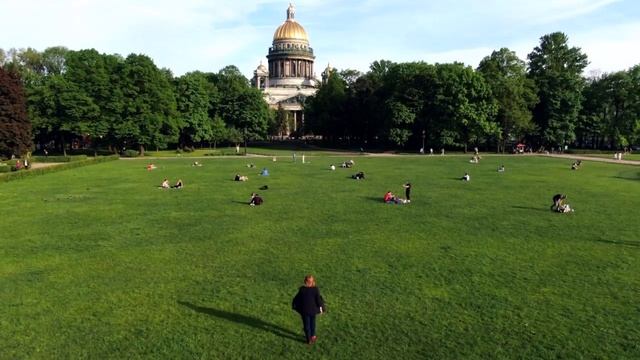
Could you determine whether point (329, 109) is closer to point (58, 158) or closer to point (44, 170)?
point (58, 158)

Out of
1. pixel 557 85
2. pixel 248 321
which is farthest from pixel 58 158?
pixel 557 85

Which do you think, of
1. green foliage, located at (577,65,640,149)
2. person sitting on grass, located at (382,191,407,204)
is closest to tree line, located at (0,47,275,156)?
person sitting on grass, located at (382,191,407,204)

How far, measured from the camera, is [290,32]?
178625 mm

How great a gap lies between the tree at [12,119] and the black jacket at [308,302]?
2525 inches

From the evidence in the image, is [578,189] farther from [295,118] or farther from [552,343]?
[295,118]

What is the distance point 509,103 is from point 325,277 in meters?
78.4

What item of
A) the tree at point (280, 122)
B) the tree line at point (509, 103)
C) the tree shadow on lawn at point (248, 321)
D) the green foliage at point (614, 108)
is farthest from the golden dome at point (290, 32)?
the tree shadow on lawn at point (248, 321)

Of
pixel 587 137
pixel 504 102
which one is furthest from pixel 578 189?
pixel 587 137

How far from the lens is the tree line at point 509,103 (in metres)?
85.0

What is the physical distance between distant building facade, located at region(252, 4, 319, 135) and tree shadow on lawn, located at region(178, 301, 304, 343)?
162127mm

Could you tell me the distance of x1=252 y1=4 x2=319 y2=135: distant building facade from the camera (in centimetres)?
17800

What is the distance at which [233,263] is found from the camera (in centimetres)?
1755

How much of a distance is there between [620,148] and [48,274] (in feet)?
333

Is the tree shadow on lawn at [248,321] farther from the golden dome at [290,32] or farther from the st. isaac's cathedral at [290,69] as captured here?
the golden dome at [290,32]
